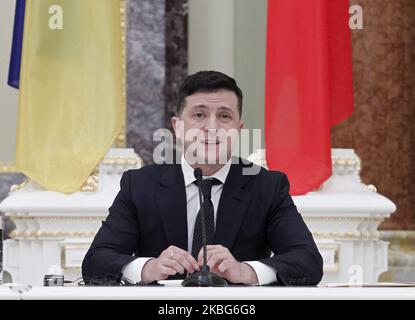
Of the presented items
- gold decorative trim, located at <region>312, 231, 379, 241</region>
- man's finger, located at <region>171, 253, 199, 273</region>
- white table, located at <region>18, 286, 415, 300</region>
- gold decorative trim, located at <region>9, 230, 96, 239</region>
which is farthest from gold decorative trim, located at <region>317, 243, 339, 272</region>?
white table, located at <region>18, 286, 415, 300</region>

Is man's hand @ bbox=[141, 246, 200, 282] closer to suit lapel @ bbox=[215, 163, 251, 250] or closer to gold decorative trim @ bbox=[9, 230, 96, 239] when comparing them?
suit lapel @ bbox=[215, 163, 251, 250]

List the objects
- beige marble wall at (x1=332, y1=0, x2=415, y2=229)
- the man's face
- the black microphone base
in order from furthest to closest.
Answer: beige marble wall at (x1=332, y1=0, x2=415, y2=229), the man's face, the black microphone base

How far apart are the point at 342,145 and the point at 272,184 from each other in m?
2.29

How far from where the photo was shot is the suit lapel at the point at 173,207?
3.25 metres

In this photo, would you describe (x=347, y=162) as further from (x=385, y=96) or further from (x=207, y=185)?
(x=207, y=185)

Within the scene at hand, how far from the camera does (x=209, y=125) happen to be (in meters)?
3.30

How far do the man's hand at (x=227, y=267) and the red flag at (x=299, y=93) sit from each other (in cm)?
223

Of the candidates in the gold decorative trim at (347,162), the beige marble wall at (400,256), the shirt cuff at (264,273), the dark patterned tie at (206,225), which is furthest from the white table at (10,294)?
the beige marble wall at (400,256)

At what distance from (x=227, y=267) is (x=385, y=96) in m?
3.19

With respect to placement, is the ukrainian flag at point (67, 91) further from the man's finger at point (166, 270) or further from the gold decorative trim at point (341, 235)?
the man's finger at point (166, 270)

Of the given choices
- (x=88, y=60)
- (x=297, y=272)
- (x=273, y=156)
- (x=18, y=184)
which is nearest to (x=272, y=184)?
(x=297, y=272)

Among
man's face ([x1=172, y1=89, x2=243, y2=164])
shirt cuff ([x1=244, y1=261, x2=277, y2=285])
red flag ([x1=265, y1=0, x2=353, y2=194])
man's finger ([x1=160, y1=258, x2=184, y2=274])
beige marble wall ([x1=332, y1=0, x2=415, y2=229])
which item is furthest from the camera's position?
beige marble wall ([x1=332, y1=0, x2=415, y2=229])

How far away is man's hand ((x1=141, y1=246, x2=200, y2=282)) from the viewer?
9.03 feet

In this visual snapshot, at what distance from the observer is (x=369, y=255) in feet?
16.7
